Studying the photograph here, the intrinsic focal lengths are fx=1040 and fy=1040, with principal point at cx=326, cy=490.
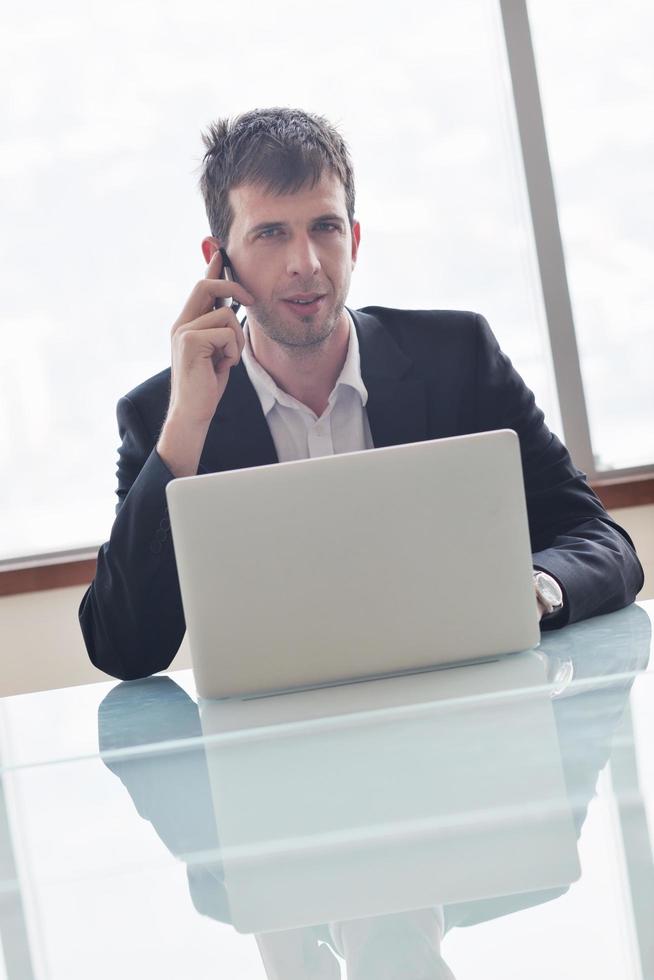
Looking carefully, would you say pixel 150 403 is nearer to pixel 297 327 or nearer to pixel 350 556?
pixel 297 327

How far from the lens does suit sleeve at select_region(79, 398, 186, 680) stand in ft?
4.76

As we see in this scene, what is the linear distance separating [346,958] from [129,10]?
118 inches

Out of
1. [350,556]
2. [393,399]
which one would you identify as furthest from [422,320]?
[350,556]

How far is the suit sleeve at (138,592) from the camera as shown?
145 cm

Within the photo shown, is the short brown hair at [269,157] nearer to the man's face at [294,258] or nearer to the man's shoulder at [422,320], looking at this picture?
the man's face at [294,258]

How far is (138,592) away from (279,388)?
23.1 inches

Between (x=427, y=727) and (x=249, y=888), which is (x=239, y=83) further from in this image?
(x=249, y=888)

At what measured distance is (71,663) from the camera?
2945 millimetres

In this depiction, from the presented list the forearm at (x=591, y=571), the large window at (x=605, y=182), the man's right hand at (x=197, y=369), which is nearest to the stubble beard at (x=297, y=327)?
the man's right hand at (x=197, y=369)

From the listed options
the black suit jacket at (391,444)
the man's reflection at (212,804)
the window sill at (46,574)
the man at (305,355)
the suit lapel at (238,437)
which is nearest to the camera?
the man's reflection at (212,804)

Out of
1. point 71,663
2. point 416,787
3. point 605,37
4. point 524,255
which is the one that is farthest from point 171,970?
point 605,37

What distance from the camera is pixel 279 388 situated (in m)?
1.91

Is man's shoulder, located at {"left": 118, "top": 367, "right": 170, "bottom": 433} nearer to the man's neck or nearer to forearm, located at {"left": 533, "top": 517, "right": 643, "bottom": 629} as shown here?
the man's neck

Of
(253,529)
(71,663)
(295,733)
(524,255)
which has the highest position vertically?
(524,255)
